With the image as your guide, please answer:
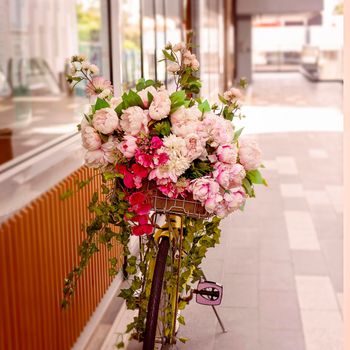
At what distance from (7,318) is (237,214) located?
4750 millimetres

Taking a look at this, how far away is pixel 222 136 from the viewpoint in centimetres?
274

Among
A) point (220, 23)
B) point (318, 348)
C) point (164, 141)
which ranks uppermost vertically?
point (220, 23)

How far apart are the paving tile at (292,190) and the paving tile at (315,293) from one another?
2.95 m

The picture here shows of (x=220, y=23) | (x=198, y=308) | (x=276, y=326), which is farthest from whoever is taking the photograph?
(x=220, y=23)

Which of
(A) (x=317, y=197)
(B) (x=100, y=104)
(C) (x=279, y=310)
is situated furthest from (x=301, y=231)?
(B) (x=100, y=104)

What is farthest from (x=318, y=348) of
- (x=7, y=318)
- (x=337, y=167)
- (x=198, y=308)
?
(x=337, y=167)

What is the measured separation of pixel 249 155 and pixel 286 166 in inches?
281

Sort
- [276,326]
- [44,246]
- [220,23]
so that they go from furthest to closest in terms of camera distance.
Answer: [220,23] < [276,326] < [44,246]

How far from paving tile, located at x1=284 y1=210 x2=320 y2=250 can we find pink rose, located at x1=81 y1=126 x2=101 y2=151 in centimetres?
347

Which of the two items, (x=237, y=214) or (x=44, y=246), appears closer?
(x=44, y=246)

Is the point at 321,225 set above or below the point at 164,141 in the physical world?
below

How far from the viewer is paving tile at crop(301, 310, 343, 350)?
390 centimetres

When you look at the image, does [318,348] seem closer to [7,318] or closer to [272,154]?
[7,318]

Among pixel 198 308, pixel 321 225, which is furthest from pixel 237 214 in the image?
pixel 198 308
